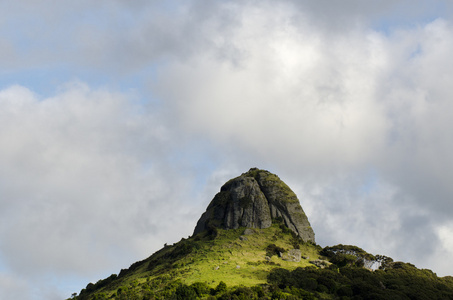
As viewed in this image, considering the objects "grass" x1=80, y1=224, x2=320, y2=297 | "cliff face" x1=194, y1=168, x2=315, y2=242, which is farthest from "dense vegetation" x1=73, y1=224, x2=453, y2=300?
"cliff face" x1=194, y1=168, x2=315, y2=242

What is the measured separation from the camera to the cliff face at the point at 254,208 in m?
137

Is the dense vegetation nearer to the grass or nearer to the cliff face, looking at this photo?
the grass

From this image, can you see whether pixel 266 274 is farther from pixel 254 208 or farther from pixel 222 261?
pixel 254 208

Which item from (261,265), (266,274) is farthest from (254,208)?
(266,274)

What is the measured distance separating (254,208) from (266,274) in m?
35.9

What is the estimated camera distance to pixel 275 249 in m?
122

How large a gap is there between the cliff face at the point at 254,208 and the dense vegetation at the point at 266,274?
4401 millimetres

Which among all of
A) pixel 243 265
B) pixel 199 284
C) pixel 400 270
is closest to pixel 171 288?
pixel 199 284

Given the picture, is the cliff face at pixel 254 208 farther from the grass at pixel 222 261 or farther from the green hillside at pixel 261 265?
the grass at pixel 222 261

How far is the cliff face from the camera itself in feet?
449

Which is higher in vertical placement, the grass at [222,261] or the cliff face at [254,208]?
the cliff face at [254,208]

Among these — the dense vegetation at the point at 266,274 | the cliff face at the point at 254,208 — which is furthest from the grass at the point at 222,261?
the cliff face at the point at 254,208

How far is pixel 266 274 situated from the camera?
104812 mm

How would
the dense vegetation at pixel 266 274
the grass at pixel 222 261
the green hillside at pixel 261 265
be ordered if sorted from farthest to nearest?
the grass at pixel 222 261 < the green hillside at pixel 261 265 < the dense vegetation at pixel 266 274
